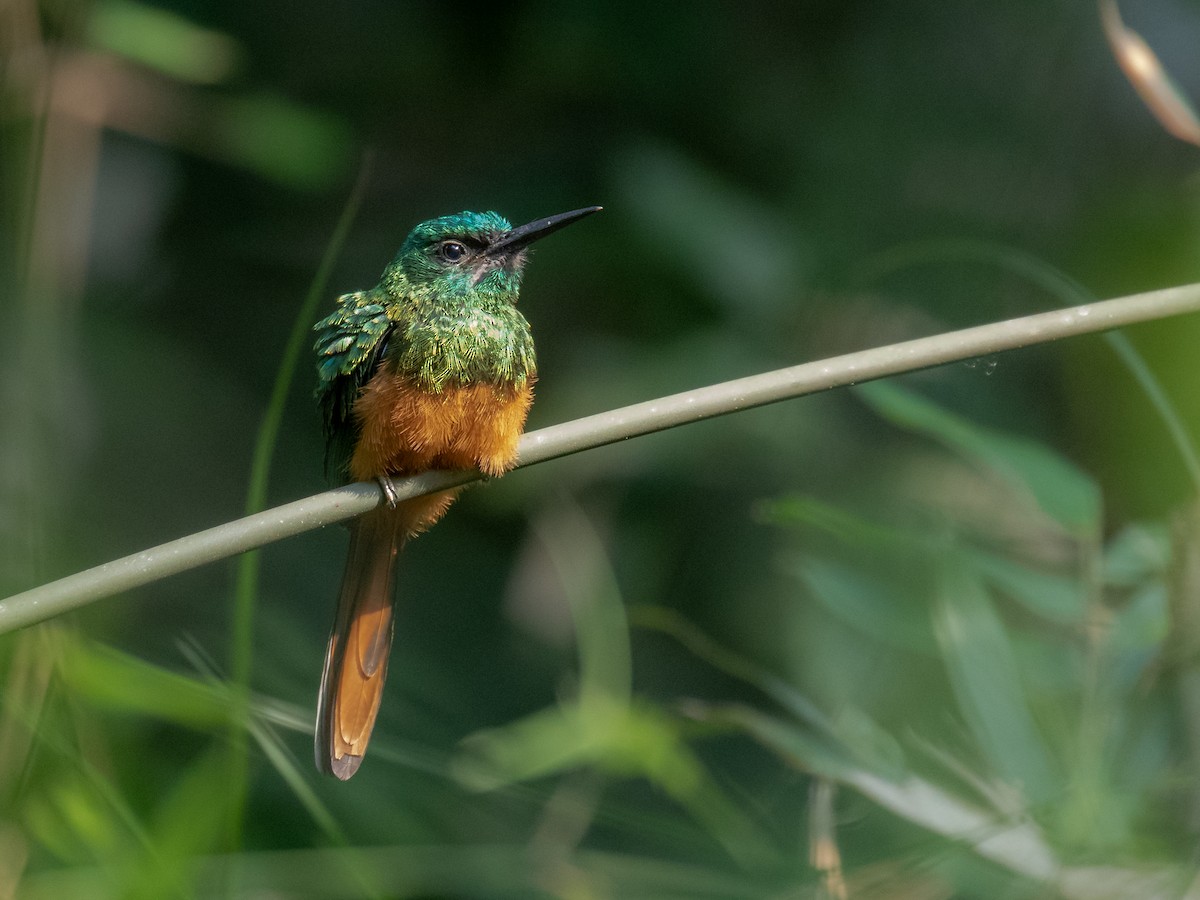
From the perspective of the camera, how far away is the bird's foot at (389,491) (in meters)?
1.67

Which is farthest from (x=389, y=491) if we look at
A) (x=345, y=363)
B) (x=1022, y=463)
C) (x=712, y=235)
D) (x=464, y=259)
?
(x=712, y=235)

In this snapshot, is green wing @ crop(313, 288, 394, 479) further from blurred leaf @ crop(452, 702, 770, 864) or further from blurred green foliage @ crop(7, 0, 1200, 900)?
blurred leaf @ crop(452, 702, 770, 864)

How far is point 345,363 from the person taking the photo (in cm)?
204

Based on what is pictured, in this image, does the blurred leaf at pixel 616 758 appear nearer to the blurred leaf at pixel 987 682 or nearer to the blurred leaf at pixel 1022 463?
the blurred leaf at pixel 987 682

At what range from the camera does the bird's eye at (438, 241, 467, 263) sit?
216 cm

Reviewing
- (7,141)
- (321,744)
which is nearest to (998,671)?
(321,744)

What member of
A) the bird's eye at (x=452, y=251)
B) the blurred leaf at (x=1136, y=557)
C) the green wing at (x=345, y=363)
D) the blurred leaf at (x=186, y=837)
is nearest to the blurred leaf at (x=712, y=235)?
the bird's eye at (x=452, y=251)

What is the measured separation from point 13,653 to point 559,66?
2.49 meters

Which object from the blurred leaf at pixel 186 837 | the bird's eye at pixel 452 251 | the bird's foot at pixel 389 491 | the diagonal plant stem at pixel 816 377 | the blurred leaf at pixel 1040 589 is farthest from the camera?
the bird's eye at pixel 452 251

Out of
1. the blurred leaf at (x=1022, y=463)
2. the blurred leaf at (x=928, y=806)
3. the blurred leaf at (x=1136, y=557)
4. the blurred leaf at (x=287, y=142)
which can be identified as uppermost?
the blurred leaf at (x=287, y=142)

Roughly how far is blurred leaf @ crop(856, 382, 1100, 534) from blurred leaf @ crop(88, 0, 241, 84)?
191 cm

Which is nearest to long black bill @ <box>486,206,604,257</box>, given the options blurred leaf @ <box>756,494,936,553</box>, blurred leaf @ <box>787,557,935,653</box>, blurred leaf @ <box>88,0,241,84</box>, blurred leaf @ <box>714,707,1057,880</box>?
blurred leaf @ <box>756,494,936,553</box>

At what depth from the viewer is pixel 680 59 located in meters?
3.54

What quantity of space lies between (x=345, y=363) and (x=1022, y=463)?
983mm
